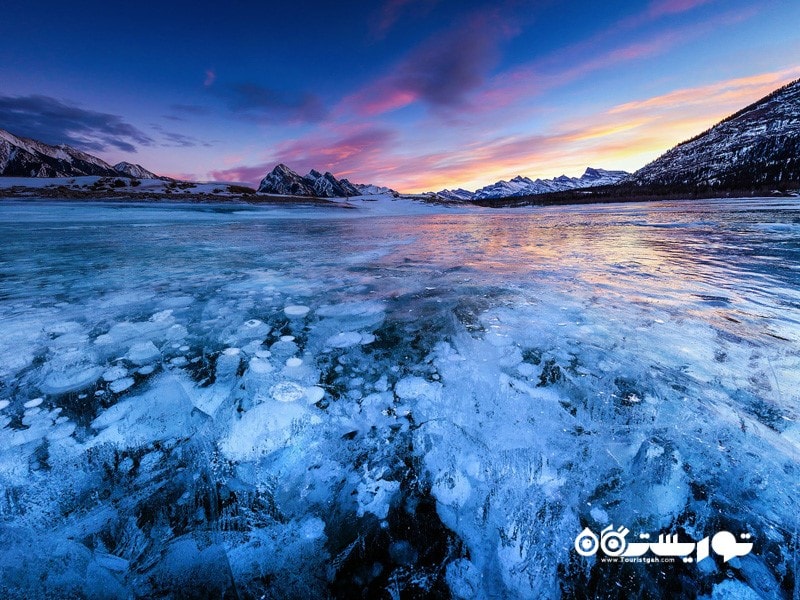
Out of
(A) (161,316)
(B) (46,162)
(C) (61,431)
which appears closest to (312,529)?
(C) (61,431)

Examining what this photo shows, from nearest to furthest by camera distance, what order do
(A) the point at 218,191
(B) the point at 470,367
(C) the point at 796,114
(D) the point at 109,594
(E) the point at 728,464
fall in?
Answer: (D) the point at 109,594 < (E) the point at 728,464 < (B) the point at 470,367 < (A) the point at 218,191 < (C) the point at 796,114

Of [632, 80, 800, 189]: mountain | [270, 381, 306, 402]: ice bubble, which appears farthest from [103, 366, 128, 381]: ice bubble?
[632, 80, 800, 189]: mountain

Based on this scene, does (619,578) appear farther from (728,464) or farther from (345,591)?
(345,591)

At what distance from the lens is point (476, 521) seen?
1.14 meters

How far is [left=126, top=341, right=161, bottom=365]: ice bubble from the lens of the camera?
210 cm

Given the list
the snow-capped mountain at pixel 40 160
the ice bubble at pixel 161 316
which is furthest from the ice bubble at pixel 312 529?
the snow-capped mountain at pixel 40 160

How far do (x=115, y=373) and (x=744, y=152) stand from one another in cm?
13162

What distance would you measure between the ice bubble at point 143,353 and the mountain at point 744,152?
9324 cm

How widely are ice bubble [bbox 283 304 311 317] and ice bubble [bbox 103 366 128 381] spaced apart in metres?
1.20

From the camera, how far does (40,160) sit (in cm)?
7019

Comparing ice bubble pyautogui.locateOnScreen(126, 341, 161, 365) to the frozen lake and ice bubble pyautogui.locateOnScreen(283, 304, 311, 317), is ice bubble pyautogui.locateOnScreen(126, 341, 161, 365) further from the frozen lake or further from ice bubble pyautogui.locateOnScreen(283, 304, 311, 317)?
ice bubble pyautogui.locateOnScreen(283, 304, 311, 317)

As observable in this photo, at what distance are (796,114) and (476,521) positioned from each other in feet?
503

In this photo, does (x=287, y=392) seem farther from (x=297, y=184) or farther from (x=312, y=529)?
(x=297, y=184)

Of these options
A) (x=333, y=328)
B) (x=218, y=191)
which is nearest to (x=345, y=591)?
(x=333, y=328)
